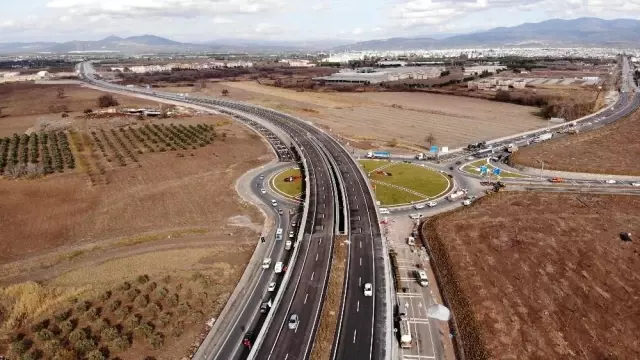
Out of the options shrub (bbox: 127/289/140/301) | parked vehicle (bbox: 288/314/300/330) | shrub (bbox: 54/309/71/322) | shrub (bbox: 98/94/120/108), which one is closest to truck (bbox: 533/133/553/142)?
parked vehicle (bbox: 288/314/300/330)

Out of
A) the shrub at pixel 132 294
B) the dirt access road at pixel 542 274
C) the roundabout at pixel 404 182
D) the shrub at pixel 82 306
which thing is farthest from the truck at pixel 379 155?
the shrub at pixel 82 306

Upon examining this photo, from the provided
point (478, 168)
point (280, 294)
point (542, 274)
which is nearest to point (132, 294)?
point (280, 294)

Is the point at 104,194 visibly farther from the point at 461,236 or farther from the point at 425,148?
the point at 425,148

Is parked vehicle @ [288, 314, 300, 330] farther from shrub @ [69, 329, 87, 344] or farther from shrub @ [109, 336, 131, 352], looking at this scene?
shrub @ [69, 329, 87, 344]

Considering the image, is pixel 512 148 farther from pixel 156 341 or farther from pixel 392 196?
pixel 156 341

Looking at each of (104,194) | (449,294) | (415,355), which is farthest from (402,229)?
(104,194)

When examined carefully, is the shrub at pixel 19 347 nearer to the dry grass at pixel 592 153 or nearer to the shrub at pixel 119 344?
the shrub at pixel 119 344
